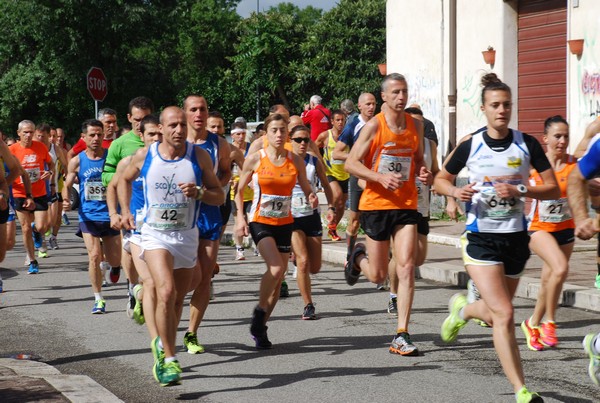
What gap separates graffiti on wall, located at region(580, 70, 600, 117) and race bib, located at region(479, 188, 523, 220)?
404 inches

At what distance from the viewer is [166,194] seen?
738 cm

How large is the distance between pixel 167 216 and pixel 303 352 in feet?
6.09

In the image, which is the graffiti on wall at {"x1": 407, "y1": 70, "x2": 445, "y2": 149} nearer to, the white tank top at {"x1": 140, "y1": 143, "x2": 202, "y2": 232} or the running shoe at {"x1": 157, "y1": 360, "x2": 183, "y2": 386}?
the white tank top at {"x1": 140, "y1": 143, "x2": 202, "y2": 232}

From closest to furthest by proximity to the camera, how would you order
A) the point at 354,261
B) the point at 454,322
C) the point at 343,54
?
1. the point at 454,322
2. the point at 354,261
3. the point at 343,54

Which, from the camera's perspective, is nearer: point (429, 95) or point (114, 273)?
point (114, 273)

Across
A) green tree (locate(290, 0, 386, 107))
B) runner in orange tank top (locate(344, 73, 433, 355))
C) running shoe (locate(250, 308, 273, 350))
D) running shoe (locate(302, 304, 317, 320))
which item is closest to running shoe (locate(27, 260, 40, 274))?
running shoe (locate(302, 304, 317, 320))

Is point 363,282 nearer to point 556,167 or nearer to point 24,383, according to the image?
point 556,167

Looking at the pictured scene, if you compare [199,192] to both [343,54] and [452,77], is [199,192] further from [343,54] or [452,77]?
[343,54]

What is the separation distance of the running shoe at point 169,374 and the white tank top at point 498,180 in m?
2.11

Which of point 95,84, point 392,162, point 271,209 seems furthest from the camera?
point 95,84

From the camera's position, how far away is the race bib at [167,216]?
738 cm

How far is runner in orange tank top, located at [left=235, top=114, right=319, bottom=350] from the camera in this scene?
8805mm

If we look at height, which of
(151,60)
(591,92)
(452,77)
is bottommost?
(591,92)

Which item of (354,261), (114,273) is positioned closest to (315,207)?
(354,261)
